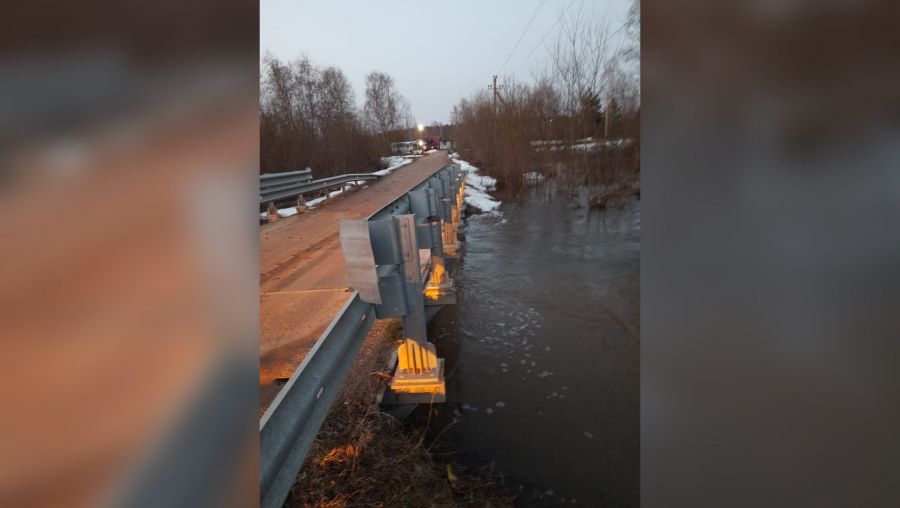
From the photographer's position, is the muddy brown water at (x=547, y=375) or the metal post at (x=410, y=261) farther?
the muddy brown water at (x=547, y=375)

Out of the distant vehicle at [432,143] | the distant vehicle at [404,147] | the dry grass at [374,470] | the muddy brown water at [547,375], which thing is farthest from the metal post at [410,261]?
the distant vehicle at [432,143]

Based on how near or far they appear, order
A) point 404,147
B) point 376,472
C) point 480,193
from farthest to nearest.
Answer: point 404,147 < point 480,193 < point 376,472

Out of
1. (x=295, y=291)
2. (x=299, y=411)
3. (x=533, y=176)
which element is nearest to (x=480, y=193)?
(x=533, y=176)

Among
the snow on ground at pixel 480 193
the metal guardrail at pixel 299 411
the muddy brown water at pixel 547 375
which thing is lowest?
the muddy brown water at pixel 547 375

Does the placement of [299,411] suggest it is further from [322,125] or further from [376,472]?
[322,125]

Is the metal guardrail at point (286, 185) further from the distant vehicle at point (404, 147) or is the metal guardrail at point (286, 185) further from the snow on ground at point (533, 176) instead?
the distant vehicle at point (404, 147)

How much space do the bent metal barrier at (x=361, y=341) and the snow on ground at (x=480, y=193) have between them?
36.5 feet

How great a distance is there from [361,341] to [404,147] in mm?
31184

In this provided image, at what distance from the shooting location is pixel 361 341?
230 cm

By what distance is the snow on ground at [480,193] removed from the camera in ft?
52.9

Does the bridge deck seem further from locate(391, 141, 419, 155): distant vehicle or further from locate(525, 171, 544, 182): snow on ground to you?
locate(391, 141, 419, 155): distant vehicle
